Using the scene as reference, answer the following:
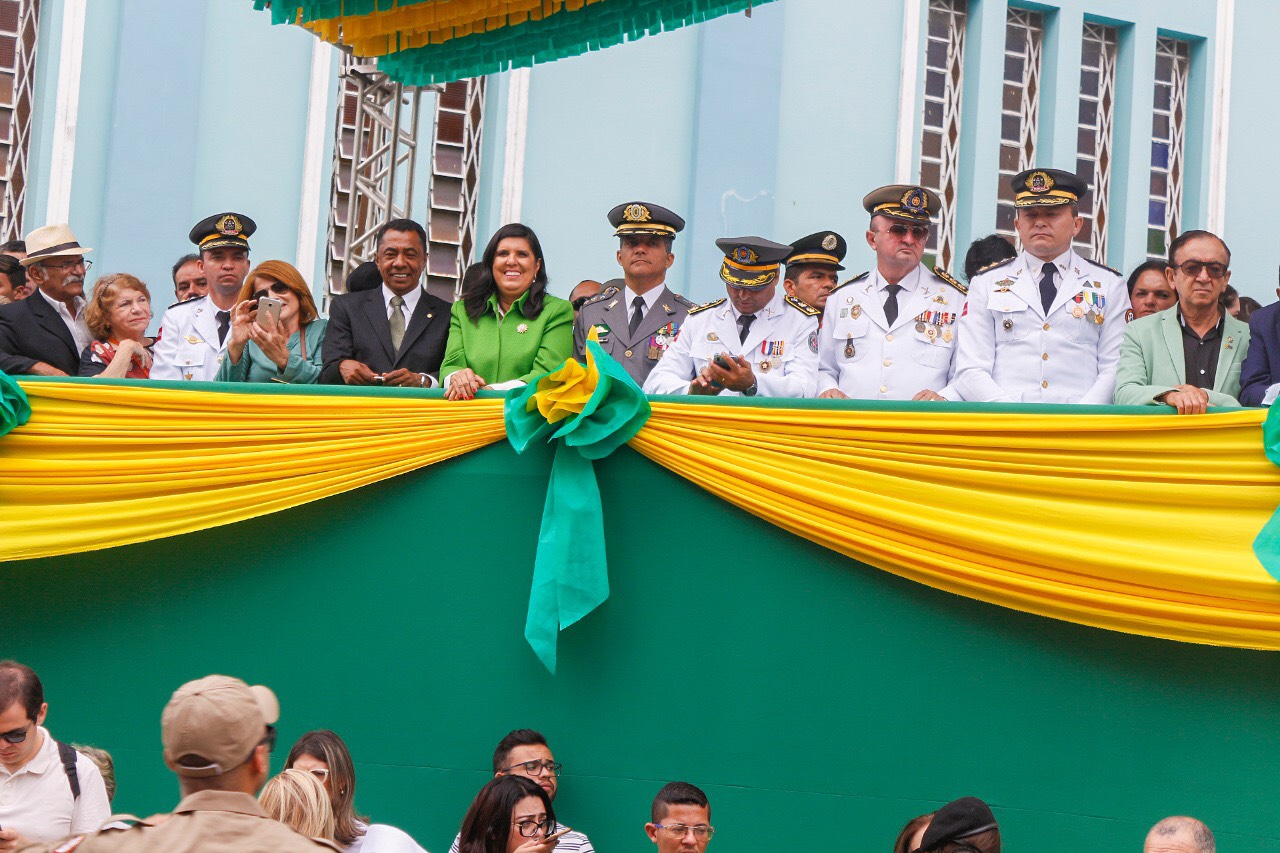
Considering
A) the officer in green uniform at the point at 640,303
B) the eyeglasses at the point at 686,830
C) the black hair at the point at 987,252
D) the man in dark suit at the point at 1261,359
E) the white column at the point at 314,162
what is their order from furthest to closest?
the white column at the point at 314,162 → the black hair at the point at 987,252 → the officer in green uniform at the point at 640,303 → the man in dark suit at the point at 1261,359 → the eyeglasses at the point at 686,830

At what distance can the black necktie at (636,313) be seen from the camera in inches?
262

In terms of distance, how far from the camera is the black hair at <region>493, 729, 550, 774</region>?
205 inches

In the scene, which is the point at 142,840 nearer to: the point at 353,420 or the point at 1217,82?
the point at 353,420

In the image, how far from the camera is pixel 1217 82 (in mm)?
11984

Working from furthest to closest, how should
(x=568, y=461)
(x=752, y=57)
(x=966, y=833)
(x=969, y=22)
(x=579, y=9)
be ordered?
(x=969, y=22), (x=752, y=57), (x=579, y=9), (x=568, y=461), (x=966, y=833)

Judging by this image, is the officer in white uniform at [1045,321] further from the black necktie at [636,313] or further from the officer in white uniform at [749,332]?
the black necktie at [636,313]

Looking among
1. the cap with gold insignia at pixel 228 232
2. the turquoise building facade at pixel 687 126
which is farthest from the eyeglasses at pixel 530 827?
the turquoise building facade at pixel 687 126

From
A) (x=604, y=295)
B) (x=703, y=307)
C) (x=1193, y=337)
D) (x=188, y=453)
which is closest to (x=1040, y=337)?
(x=1193, y=337)

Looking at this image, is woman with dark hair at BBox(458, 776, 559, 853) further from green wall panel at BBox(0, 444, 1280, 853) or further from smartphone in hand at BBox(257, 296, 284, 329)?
smartphone in hand at BBox(257, 296, 284, 329)

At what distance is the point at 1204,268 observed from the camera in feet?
18.4

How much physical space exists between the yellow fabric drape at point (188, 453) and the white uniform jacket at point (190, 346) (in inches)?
36.9

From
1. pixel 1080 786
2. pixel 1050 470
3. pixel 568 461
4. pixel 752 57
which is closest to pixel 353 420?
pixel 568 461

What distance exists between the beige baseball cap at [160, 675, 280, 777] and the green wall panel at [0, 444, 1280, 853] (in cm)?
259

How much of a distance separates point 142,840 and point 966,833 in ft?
6.79
